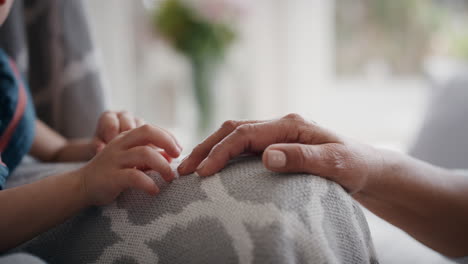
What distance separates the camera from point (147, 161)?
47 cm

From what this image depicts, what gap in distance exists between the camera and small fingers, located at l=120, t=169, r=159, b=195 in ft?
1.48

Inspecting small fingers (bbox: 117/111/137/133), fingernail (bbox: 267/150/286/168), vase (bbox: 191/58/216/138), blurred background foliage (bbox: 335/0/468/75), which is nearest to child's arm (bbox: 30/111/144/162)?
small fingers (bbox: 117/111/137/133)

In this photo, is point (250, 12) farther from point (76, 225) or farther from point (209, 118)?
point (76, 225)

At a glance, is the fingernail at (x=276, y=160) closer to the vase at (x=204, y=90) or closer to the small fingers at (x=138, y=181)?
the small fingers at (x=138, y=181)

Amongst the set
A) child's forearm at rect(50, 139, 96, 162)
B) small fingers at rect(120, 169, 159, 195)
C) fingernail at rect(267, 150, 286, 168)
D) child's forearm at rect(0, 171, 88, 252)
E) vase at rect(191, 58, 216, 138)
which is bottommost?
vase at rect(191, 58, 216, 138)

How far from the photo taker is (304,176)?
1.41 feet

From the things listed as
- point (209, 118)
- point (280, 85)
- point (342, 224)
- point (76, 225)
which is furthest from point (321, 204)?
point (280, 85)

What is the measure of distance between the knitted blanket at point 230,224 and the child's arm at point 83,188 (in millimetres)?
21

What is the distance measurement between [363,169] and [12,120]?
57 cm

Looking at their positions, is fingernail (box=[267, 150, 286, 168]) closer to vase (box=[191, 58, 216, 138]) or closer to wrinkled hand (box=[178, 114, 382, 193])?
wrinkled hand (box=[178, 114, 382, 193])

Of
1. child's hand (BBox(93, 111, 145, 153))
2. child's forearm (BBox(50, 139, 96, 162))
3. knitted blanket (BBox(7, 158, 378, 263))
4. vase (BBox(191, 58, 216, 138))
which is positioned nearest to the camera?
knitted blanket (BBox(7, 158, 378, 263))

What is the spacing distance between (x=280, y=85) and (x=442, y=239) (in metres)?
2.04

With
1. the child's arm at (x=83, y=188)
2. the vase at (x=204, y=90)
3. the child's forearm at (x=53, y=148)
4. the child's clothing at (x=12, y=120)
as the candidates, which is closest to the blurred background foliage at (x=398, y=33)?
the vase at (x=204, y=90)

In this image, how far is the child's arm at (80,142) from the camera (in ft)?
2.15
